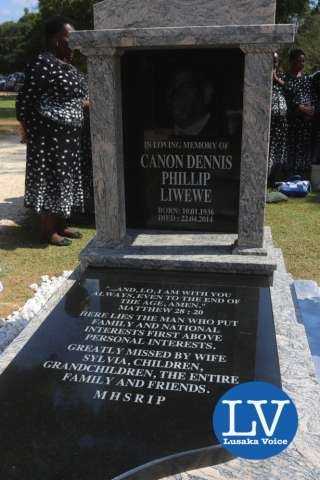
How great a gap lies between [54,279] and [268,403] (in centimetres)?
277

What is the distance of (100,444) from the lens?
72.4 inches

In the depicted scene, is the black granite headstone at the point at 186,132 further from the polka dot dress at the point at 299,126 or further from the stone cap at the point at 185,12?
the polka dot dress at the point at 299,126

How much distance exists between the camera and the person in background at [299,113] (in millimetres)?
7812

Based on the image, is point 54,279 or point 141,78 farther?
point 54,279

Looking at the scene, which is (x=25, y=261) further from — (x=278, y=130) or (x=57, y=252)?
(x=278, y=130)

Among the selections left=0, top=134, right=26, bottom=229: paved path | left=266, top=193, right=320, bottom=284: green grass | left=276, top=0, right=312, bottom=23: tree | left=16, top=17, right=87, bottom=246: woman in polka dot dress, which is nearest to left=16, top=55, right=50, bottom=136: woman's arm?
left=16, top=17, right=87, bottom=246: woman in polka dot dress

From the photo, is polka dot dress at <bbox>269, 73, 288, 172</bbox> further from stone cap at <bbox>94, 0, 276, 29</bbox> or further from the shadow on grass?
stone cap at <bbox>94, 0, 276, 29</bbox>

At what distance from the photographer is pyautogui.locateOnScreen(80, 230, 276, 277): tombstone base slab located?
3238 millimetres

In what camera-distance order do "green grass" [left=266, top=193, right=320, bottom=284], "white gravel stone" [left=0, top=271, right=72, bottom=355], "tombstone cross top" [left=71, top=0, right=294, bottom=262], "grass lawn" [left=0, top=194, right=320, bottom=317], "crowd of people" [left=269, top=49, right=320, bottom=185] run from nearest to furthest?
"tombstone cross top" [left=71, top=0, right=294, bottom=262], "white gravel stone" [left=0, top=271, right=72, bottom=355], "grass lawn" [left=0, top=194, right=320, bottom=317], "green grass" [left=266, top=193, right=320, bottom=284], "crowd of people" [left=269, top=49, right=320, bottom=185]

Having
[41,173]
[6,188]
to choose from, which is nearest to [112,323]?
[41,173]

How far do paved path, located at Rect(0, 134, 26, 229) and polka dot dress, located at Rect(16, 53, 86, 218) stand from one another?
128 cm

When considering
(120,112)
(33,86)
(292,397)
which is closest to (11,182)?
(33,86)

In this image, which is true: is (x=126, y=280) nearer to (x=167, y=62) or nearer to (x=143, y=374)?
(x=143, y=374)

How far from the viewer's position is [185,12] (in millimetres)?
3029
